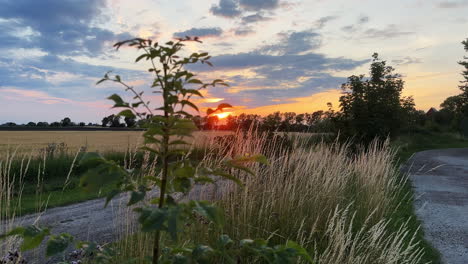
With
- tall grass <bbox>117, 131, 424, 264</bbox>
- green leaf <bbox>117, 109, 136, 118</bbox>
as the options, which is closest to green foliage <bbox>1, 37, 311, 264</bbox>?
green leaf <bbox>117, 109, 136, 118</bbox>

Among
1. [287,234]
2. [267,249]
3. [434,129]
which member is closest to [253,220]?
[287,234]

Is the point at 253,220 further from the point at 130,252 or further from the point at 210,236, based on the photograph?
the point at 130,252

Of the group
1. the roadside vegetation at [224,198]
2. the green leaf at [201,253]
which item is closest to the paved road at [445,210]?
the roadside vegetation at [224,198]

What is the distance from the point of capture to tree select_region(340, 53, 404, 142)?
16.6 metres

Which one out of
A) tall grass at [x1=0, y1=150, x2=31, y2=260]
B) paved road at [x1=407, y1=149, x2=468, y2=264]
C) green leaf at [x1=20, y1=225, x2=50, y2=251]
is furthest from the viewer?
paved road at [x1=407, y1=149, x2=468, y2=264]

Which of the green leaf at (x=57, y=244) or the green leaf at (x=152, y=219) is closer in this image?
the green leaf at (x=152, y=219)

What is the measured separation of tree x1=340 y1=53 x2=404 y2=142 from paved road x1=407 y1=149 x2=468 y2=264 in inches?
114

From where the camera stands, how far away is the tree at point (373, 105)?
1658 cm

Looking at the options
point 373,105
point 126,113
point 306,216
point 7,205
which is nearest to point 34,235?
point 126,113

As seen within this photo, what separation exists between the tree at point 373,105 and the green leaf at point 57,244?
1529 centimetres

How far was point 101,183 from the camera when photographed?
46.2 inches

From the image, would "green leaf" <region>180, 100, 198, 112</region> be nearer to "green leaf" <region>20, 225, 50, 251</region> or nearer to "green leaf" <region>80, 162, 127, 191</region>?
"green leaf" <region>80, 162, 127, 191</region>

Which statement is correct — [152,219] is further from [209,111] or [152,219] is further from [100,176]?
[209,111]

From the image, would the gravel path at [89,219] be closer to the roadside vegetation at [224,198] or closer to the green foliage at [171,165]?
the roadside vegetation at [224,198]
